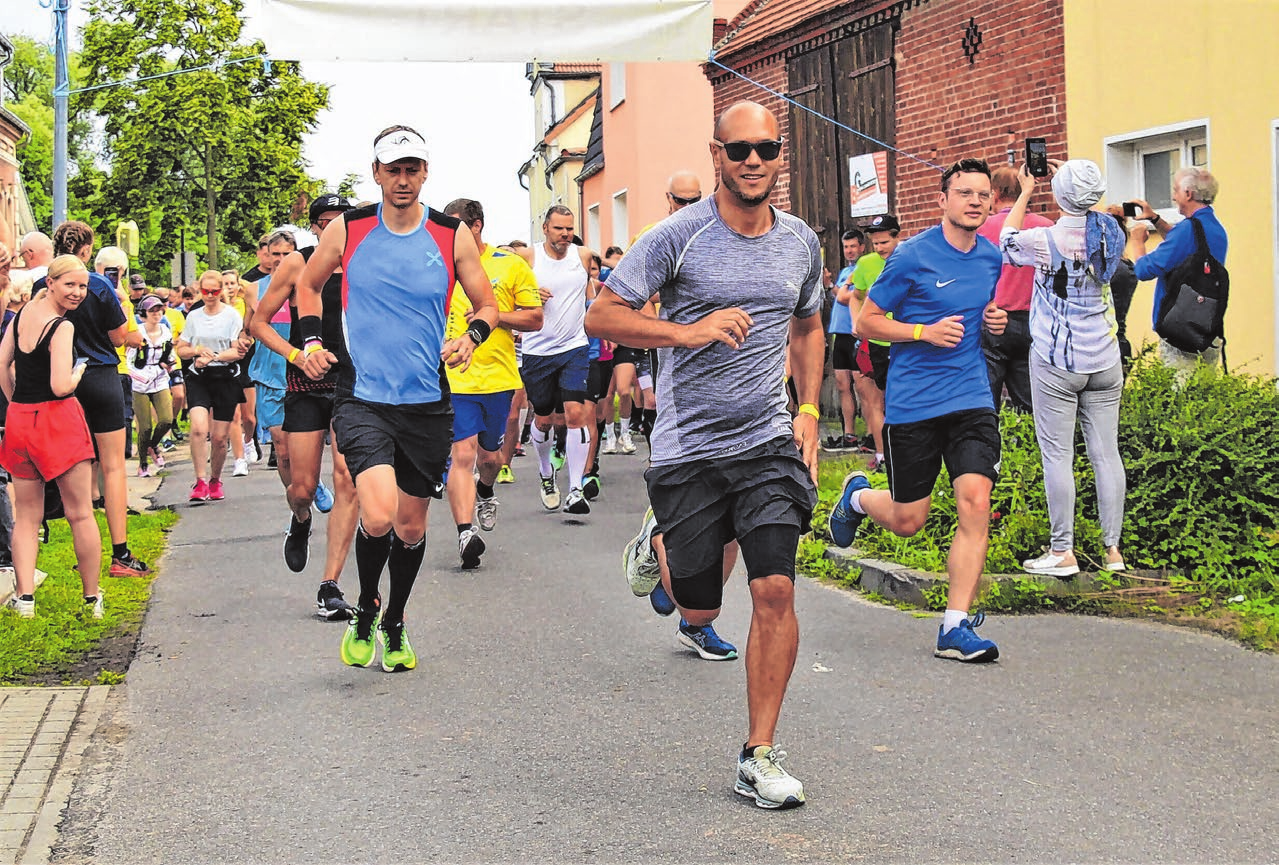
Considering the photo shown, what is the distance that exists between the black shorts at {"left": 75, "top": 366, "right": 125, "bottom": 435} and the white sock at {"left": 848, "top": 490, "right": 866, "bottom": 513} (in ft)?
13.3

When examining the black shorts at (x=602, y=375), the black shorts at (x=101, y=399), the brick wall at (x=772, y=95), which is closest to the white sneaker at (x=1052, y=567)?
the black shorts at (x=101, y=399)

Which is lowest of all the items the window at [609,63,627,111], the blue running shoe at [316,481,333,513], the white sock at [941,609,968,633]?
the white sock at [941,609,968,633]

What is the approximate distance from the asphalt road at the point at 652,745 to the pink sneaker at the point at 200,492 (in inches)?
232

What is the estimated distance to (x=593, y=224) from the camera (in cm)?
3747

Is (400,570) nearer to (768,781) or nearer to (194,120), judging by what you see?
(768,781)

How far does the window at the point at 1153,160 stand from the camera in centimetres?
1320

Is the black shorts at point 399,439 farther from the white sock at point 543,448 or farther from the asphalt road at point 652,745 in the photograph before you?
the white sock at point 543,448

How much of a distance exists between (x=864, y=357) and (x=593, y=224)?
25.5m

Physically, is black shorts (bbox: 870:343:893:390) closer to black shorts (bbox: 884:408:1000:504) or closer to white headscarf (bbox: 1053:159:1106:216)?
white headscarf (bbox: 1053:159:1106:216)

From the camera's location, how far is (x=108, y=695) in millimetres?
6695

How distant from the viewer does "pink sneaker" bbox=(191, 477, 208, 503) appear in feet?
47.4

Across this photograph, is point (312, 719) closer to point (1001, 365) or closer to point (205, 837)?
point (205, 837)

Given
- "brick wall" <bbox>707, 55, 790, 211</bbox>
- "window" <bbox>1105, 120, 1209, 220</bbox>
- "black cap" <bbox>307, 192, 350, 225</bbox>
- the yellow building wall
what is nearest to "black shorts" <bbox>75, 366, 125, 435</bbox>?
"black cap" <bbox>307, 192, 350, 225</bbox>

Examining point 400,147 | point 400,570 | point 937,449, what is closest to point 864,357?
point 937,449
